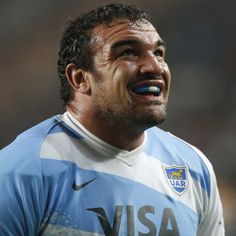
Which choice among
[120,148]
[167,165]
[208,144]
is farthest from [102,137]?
[208,144]

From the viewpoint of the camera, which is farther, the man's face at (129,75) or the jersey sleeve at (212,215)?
the jersey sleeve at (212,215)

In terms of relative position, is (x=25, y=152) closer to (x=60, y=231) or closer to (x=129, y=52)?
(x=60, y=231)

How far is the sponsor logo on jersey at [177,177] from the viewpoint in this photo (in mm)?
1548

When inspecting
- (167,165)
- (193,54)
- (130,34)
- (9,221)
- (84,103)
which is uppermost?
(193,54)

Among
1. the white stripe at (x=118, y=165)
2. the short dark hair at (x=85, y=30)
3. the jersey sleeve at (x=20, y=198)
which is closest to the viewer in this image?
the jersey sleeve at (x=20, y=198)

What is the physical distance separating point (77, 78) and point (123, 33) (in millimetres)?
185

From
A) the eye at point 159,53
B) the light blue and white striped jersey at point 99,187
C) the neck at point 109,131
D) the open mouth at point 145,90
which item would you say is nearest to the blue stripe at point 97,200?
the light blue and white striped jersey at point 99,187

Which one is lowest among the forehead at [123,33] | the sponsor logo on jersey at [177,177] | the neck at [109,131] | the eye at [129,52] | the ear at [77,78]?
the sponsor logo on jersey at [177,177]

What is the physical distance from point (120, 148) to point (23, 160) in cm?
29

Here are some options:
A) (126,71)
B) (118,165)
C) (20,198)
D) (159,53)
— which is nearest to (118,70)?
(126,71)

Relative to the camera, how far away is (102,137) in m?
1.50

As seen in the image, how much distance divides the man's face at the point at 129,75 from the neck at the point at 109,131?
0.06 ft

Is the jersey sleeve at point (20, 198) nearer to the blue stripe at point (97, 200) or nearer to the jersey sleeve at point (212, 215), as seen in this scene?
the blue stripe at point (97, 200)

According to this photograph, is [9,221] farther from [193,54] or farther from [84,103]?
[193,54]
